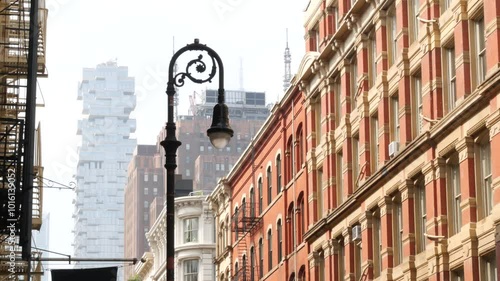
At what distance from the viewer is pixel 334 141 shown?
56844mm

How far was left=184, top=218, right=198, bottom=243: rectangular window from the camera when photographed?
9731 centimetres

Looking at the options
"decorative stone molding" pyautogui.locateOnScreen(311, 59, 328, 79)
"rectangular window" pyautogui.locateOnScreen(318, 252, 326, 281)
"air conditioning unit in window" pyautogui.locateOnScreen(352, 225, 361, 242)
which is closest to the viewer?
"air conditioning unit in window" pyautogui.locateOnScreen(352, 225, 361, 242)

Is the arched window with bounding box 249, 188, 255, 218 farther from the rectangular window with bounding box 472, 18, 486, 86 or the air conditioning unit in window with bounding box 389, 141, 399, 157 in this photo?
the rectangular window with bounding box 472, 18, 486, 86

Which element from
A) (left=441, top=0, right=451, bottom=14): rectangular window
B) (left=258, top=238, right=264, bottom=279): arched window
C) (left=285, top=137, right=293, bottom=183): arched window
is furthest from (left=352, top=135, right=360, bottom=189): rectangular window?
(left=258, top=238, right=264, bottom=279): arched window

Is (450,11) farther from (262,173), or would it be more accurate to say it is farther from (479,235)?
(262,173)

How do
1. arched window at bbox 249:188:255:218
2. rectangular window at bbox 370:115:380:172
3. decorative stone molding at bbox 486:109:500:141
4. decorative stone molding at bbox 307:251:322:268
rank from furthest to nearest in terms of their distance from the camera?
arched window at bbox 249:188:255:218, decorative stone molding at bbox 307:251:322:268, rectangular window at bbox 370:115:380:172, decorative stone molding at bbox 486:109:500:141

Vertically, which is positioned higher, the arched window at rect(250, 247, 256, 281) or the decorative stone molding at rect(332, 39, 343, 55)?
the decorative stone molding at rect(332, 39, 343, 55)

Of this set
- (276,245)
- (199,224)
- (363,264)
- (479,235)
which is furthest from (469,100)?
(199,224)

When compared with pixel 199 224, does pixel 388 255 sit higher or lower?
lower

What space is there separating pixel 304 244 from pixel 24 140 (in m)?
30.4

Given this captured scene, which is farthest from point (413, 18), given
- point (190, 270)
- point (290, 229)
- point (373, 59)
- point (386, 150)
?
point (190, 270)

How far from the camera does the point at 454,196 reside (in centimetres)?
4159

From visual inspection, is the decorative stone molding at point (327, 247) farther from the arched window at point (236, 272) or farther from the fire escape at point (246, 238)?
the arched window at point (236, 272)

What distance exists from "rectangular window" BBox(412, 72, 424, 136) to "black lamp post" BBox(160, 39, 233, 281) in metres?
17.3
